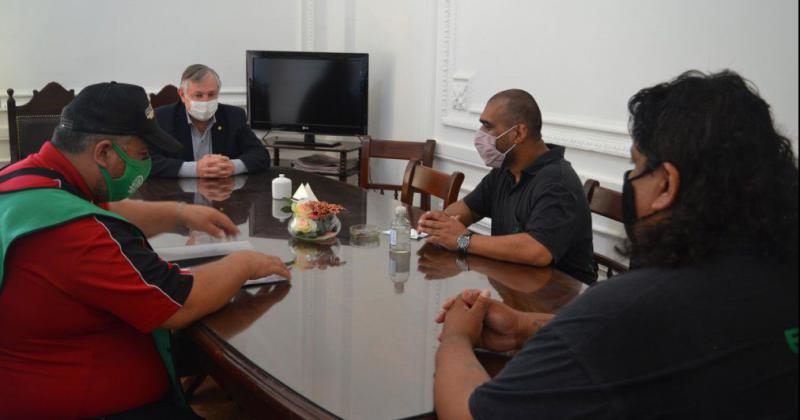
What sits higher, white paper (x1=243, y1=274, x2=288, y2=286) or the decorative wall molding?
the decorative wall molding

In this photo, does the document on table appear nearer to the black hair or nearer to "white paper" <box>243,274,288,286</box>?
"white paper" <box>243,274,288,286</box>

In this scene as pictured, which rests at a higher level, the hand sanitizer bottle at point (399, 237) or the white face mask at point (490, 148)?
the white face mask at point (490, 148)

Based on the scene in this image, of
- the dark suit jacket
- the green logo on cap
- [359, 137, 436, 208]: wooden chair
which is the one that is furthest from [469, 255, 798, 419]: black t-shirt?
[359, 137, 436, 208]: wooden chair

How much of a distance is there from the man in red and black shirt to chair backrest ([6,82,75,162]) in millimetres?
2201

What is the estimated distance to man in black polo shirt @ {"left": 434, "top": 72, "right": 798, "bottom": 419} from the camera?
93cm

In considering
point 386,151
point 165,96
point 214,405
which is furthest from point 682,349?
point 165,96

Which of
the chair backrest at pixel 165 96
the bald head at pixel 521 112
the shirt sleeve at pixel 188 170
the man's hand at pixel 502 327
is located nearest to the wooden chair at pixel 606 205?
the bald head at pixel 521 112

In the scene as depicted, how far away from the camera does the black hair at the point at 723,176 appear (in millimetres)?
945

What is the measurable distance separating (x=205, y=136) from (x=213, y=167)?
409 millimetres

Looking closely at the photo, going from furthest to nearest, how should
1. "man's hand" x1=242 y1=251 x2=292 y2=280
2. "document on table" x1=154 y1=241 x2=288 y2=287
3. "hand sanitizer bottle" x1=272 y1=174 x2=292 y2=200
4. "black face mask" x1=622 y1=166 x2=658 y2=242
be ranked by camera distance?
"hand sanitizer bottle" x1=272 y1=174 x2=292 y2=200, "document on table" x1=154 y1=241 x2=288 y2=287, "man's hand" x1=242 y1=251 x2=292 y2=280, "black face mask" x1=622 y1=166 x2=658 y2=242

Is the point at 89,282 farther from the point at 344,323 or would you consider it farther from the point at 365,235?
the point at 365,235

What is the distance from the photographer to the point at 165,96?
5.10m

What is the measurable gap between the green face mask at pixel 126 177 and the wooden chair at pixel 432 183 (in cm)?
136

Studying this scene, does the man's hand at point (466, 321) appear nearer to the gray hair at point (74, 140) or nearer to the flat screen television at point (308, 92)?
the gray hair at point (74, 140)
